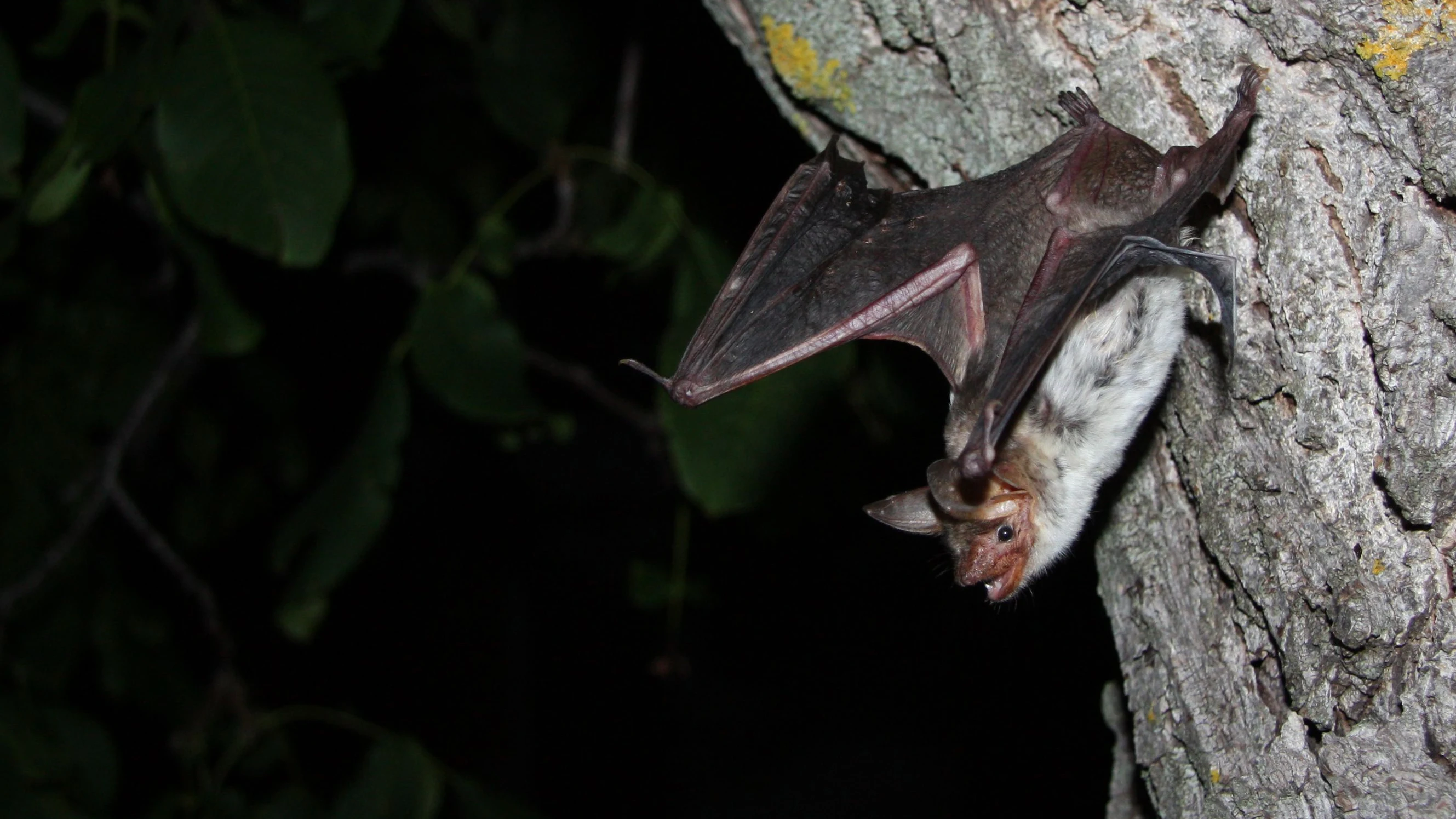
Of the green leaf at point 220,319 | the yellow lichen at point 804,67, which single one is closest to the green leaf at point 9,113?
the green leaf at point 220,319

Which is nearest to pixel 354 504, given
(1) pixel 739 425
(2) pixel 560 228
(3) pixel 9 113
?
(1) pixel 739 425

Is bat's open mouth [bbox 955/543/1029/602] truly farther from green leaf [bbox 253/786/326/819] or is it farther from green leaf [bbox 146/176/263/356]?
green leaf [bbox 253/786/326/819]

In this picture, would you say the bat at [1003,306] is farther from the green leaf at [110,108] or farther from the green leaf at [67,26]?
the green leaf at [67,26]

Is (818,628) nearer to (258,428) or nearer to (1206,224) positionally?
(258,428)

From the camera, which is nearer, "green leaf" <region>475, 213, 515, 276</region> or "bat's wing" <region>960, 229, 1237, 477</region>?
"bat's wing" <region>960, 229, 1237, 477</region>

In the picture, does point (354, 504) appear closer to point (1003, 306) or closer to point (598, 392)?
point (598, 392)

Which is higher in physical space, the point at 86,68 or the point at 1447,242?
the point at 1447,242

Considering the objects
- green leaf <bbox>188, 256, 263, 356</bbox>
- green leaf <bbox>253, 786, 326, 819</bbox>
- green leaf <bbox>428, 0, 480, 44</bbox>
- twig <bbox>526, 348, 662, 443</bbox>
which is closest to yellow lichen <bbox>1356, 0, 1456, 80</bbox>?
green leaf <bbox>188, 256, 263, 356</bbox>

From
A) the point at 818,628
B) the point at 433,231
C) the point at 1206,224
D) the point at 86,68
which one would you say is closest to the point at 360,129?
the point at 433,231
